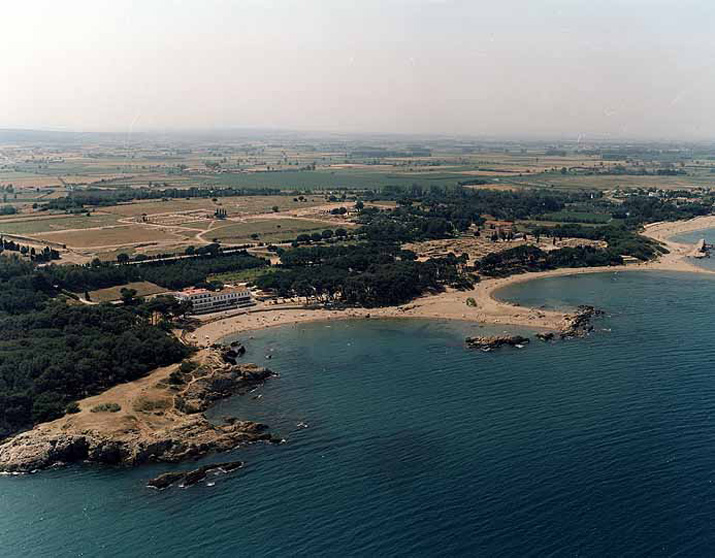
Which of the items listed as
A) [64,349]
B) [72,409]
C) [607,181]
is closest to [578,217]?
[607,181]

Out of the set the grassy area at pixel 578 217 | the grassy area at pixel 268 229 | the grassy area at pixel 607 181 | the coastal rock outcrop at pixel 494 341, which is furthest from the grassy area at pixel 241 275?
the grassy area at pixel 607 181

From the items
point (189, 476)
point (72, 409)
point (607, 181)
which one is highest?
point (607, 181)

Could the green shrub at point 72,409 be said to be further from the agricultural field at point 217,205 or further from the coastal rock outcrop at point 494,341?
the agricultural field at point 217,205

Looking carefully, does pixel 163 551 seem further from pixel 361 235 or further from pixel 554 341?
pixel 361 235

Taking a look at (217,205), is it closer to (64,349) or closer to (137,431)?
(64,349)

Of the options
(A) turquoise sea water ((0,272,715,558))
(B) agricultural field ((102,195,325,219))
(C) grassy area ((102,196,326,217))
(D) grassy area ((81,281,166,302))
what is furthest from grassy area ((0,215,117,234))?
(A) turquoise sea water ((0,272,715,558))

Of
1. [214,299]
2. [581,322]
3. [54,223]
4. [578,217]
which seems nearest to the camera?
[581,322]

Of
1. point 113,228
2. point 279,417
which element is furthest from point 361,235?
point 279,417
